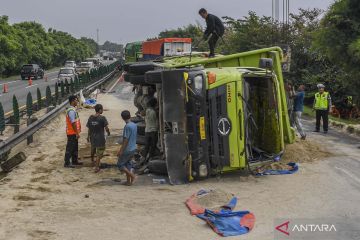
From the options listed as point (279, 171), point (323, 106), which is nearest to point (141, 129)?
point (279, 171)

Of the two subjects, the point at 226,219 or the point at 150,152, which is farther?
the point at 150,152

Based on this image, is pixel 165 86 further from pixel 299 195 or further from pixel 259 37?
pixel 259 37

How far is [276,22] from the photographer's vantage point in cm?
3638

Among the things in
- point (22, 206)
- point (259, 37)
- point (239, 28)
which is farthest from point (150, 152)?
point (239, 28)

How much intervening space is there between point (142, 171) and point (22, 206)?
333cm

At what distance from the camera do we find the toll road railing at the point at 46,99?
15492 millimetres

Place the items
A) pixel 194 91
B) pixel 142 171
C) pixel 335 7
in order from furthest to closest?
pixel 335 7 → pixel 142 171 → pixel 194 91

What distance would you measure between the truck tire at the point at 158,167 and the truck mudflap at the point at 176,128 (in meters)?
0.52

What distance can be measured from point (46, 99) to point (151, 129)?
468 inches

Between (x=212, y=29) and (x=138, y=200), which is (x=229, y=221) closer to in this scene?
(x=138, y=200)

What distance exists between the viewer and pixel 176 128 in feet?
32.5

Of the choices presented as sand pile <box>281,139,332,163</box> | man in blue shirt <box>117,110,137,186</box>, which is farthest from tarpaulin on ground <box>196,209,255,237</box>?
sand pile <box>281,139,332,163</box>

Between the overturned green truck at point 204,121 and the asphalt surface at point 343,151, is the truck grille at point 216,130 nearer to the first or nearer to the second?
the overturned green truck at point 204,121

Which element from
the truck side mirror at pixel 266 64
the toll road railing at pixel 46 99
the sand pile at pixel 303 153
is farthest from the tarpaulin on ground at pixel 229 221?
the toll road railing at pixel 46 99
